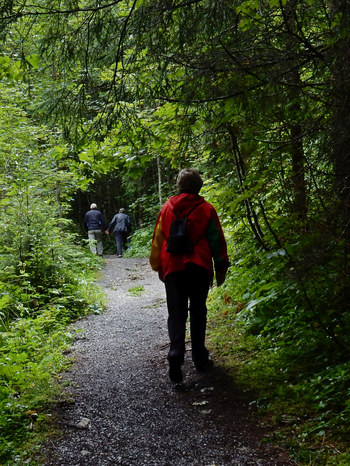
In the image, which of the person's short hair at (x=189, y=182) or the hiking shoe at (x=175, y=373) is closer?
the hiking shoe at (x=175, y=373)

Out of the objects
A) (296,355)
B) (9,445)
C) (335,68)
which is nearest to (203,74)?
(335,68)

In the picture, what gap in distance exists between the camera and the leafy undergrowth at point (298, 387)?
2.95 metres

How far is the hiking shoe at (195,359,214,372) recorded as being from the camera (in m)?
4.86

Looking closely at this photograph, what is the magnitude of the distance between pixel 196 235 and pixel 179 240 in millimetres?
220

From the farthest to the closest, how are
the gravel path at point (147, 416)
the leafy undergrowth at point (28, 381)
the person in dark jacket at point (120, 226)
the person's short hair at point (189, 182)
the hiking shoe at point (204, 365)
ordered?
the person in dark jacket at point (120, 226)
the hiking shoe at point (204, 365)
the person's short hair at point (189, 182)
the leafy undergrowth at point (28, 381)
the gravel path at point (147, 416)

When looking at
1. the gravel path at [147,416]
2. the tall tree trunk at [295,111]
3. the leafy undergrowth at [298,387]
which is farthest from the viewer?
the tall tree trunk at [295,111]

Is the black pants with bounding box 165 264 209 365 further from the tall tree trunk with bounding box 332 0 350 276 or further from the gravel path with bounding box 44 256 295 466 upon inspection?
the tall tree trunk with bounding box 332 0 350 276

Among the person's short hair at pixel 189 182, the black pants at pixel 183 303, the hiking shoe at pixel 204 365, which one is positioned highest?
the person's short hair at pixel 189 182

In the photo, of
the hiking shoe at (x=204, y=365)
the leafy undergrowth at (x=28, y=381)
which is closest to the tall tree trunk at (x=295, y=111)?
the hiking shoe at (x=204, y=365)

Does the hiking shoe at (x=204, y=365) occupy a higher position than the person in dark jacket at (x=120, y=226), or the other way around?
the person in dark jacket at (x=120, y=226)

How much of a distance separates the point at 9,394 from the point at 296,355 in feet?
9.88

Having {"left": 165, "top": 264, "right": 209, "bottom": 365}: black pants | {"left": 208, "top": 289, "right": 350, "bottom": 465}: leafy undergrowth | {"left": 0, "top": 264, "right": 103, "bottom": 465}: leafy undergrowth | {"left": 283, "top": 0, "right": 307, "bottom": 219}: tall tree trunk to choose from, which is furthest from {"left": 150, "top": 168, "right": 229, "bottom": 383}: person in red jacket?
{"left": 0, "top": 264, "right": 103, "bottom": 465}: leafy undergrowth

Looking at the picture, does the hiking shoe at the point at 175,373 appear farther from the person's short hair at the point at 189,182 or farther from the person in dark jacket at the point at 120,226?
the person in dark jacket at the point at 120,226

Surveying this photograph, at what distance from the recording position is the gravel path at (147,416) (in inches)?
123
